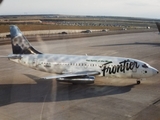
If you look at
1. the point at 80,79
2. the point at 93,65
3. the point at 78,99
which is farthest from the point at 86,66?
the point at 78,99

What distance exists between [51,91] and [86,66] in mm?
6737

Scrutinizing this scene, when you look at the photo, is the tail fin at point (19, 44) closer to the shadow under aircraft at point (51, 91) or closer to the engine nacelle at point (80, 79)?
the shadow under aircraft at point (51, 91)

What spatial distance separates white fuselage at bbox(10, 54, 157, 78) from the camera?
3434 cm

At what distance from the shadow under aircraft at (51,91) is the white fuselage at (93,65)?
224 cm

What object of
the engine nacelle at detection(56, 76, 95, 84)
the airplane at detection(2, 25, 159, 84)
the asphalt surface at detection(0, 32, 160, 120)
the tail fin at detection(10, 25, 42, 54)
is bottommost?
the asphalt surface at detection(0, 32, 160, 120)

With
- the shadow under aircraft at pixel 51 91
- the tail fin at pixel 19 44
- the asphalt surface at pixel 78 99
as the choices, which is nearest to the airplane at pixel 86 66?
the tail fin at pixel 19 44

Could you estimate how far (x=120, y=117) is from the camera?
2373cm

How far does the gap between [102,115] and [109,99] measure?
512 cm

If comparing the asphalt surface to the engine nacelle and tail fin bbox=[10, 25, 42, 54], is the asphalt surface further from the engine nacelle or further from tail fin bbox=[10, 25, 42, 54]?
tail fin bbox=[10, 25, 42, 54]

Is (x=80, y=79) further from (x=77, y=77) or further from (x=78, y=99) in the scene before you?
(x=78, y=99)

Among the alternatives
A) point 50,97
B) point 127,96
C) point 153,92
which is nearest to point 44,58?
point 50,97

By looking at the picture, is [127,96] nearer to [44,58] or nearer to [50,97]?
[50,97]

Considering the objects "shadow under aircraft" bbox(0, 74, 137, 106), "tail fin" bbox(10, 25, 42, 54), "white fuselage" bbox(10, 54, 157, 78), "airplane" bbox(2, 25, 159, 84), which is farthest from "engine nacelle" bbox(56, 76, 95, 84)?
"tail fin" bbox(10, 25, 42, 54)

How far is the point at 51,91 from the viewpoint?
106ft
